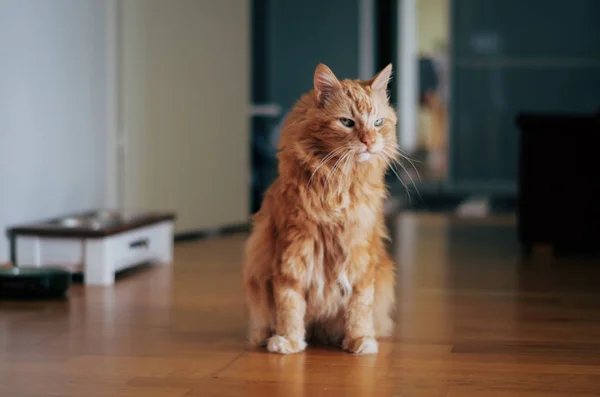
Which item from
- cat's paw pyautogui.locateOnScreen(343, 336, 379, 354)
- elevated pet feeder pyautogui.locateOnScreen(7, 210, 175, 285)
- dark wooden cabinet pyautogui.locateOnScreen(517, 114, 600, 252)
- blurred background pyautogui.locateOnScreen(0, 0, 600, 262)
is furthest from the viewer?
dark wooden cabinet pyautogui.locateOnScreen(517, 114, 600, 252)

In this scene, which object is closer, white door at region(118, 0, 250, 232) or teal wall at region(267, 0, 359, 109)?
white door at region(118, 0, 250, 232)

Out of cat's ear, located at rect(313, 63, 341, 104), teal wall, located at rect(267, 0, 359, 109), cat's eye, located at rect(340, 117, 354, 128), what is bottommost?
cat's eye, located at rect(340, 117, 354, 128)

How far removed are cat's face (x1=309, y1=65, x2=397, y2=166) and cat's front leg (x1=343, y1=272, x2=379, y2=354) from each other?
14.0 inches

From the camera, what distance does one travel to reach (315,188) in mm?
2664

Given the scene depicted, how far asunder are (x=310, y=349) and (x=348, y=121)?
67 centimetres

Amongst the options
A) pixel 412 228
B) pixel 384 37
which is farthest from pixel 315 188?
pixel 384 37

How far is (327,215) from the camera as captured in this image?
2.66 metres

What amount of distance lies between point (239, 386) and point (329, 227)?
1.77ft

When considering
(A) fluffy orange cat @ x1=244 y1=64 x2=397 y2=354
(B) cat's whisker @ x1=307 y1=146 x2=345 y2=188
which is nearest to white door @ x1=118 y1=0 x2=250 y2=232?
(A) fluffy orange cat @ x1=244 y1=64 x2=397 y2=354

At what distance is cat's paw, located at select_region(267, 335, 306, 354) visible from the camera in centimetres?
270

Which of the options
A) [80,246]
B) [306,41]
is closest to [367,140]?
[80,246]

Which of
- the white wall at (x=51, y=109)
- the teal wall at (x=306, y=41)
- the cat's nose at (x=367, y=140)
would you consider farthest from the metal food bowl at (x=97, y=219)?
the teal wall at (x=306, y=41)

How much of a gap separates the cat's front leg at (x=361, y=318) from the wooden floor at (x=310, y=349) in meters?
0.05

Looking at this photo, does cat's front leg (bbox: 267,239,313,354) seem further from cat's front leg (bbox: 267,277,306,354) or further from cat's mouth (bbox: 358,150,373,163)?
cat's mouth (bbox: 358,150,373,163)
